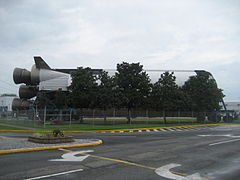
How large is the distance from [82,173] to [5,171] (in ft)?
7.41

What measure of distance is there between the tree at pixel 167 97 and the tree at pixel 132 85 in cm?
154

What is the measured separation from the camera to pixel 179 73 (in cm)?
7725

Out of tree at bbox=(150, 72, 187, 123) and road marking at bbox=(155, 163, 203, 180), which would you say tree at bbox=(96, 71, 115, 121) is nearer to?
tree at bbox=(150, 72, 187, 123)

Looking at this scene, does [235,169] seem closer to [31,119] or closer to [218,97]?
[31,119]

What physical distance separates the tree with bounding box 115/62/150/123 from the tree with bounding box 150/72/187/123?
154cm

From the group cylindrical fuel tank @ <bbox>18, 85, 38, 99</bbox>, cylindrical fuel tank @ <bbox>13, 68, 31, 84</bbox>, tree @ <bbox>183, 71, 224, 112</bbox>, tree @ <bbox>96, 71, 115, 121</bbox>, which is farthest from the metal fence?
cylindrical fuel tank @ <bbox>18, 85, 38, 99</bbox>

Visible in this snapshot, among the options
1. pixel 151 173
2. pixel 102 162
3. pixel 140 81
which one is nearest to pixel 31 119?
pixel 140 81

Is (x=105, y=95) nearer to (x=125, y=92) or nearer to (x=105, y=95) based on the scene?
(x=105, y=95)

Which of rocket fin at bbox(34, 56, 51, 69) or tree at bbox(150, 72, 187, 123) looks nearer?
tree at bbox(150, 72, 187, 123)

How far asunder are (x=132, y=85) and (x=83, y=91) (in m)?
7.88

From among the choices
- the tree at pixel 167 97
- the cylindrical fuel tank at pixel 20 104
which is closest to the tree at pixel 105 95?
the tree at pixel 167 97

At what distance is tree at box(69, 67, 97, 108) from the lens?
3734 centimetres

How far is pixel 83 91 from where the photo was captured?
38.1 metres

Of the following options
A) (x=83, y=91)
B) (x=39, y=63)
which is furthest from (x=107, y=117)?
(x=39, y=63)
